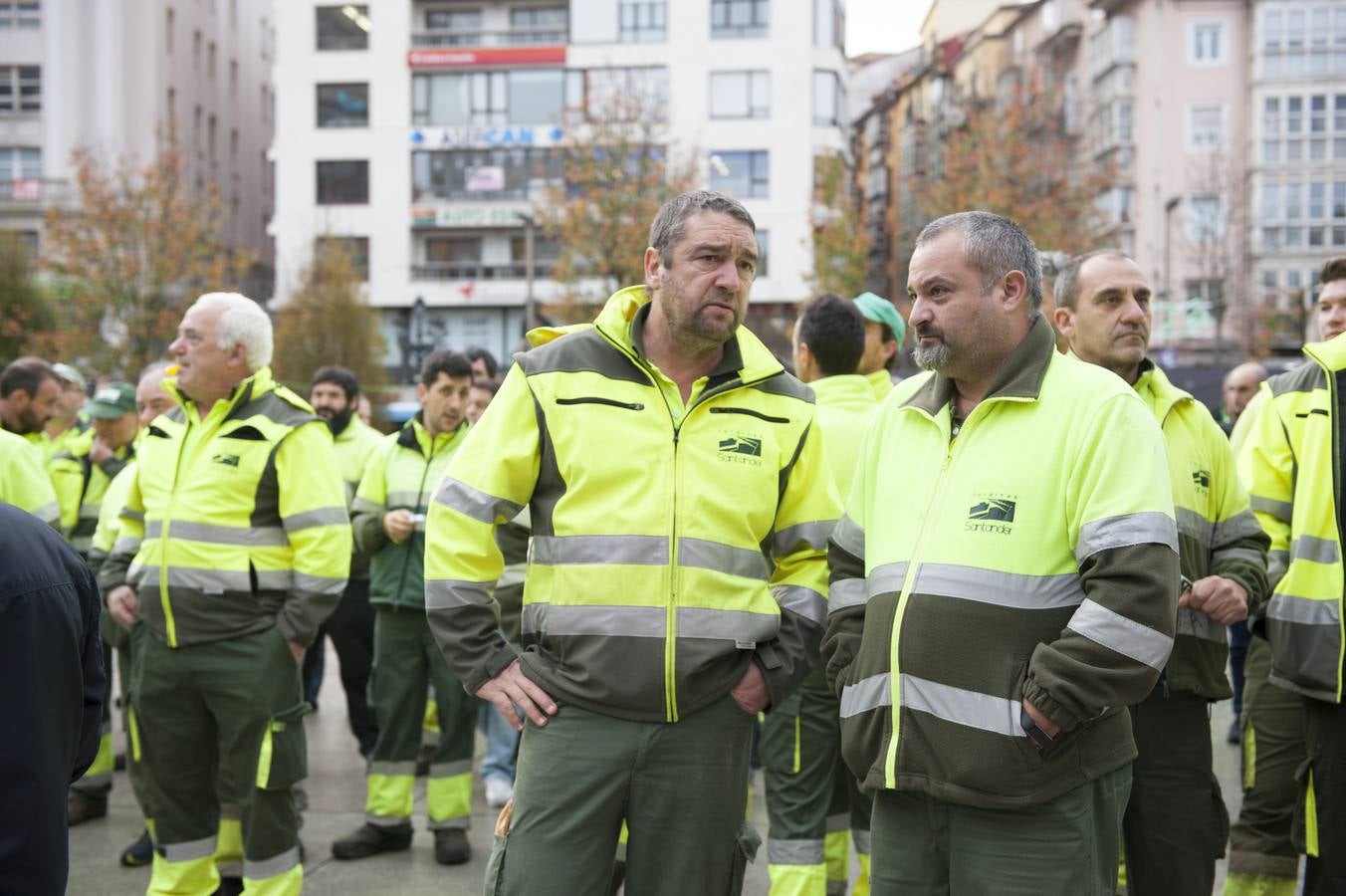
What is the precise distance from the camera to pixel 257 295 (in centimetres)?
5059

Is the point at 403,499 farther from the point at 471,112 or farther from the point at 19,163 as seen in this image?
the point at 19,163

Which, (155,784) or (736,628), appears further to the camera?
(155,784)

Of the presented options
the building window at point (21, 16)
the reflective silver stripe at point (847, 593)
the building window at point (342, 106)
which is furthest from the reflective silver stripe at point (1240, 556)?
the building window at point (21, 16)

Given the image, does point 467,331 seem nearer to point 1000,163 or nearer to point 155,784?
point 1000,163

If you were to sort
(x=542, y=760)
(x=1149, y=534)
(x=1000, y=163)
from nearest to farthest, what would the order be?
1. (x=1149, y=534)
2. (x=542, y=760)
3. (x=1000, y=163)

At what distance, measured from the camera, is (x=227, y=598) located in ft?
17.7

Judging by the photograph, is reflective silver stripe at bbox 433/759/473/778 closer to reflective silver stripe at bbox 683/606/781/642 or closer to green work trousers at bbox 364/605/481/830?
green work trousers at bbox 364/605/481/830

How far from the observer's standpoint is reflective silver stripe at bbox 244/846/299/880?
5.39 meters

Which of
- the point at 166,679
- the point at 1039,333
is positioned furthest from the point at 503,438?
the point at 166,679

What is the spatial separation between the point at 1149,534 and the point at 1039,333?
0.62m

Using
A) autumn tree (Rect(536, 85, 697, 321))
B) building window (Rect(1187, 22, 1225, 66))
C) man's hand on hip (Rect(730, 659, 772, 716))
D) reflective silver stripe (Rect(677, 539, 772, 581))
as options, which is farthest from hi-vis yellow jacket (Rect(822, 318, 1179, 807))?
building window (Rect(1187, 22, 1225, 66))

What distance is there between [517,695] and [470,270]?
4810 centimetres

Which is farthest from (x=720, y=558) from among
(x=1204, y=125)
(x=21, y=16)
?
(x=1204, y=125)

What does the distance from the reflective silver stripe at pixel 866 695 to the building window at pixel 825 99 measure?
47213 millimetres
